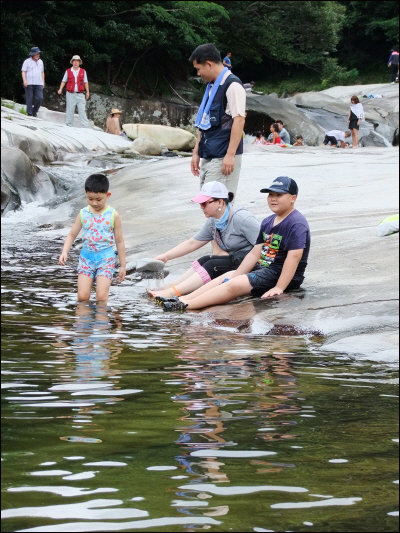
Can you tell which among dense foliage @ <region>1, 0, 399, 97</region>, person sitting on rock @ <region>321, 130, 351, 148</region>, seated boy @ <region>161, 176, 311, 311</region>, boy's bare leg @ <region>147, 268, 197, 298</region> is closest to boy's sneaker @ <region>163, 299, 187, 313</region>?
seated boy @ <region>161, 176, 311, 311</region>

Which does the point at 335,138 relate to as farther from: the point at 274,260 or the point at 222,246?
the point at 274,260

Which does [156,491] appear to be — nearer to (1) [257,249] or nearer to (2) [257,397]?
(2) [257,397]

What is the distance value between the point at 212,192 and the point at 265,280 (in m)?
0.92

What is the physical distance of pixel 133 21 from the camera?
31047 mm

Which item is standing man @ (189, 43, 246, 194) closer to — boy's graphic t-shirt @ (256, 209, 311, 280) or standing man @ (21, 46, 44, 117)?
boy's graphic t-shirt @ (256, 209, 311, 280)

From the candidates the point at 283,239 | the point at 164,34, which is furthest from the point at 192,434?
the point at 164,34

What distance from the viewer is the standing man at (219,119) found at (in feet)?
23.9

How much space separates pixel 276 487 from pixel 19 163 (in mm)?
13083

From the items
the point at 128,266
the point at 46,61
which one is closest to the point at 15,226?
the point at 128,266

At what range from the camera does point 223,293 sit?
6.56 metres

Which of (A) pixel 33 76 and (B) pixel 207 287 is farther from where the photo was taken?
(A) pixel 33 76

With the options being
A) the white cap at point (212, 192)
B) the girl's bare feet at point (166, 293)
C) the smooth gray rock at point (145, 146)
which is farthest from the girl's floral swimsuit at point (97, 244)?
the smooth gray rock at point (145, 146)

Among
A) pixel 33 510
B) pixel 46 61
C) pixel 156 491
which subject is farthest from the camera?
pixel 46 61

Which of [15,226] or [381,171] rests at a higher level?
[381,171]
